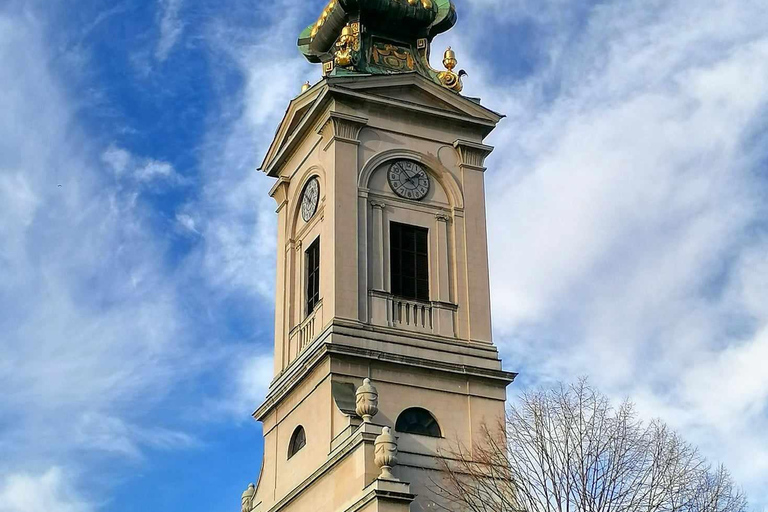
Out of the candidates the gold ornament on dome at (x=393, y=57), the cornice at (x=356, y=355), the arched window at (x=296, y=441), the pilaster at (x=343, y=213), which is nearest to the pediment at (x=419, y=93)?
the pilaster at (x=343, y=213)

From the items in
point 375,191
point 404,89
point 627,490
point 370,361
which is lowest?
point 627,490

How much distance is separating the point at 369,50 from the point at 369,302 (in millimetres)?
9975

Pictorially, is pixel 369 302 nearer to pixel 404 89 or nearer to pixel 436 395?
pixel 436 395

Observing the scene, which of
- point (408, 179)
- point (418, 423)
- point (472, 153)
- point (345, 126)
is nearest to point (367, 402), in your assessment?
point (418, 423)

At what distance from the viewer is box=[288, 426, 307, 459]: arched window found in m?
42.0

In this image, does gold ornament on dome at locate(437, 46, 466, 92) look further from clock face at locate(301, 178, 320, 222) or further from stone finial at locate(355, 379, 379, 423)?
stone finial at locate(355, 379, 379, 423)

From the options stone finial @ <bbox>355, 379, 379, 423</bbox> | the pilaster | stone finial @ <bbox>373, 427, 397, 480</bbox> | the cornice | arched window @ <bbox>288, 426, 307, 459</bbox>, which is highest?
the pilaster

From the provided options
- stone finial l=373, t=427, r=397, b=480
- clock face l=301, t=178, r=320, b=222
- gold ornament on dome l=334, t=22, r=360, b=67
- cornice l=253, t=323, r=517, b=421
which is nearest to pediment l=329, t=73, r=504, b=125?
gold ornament on dome l=334, t=22, r=360, b=67

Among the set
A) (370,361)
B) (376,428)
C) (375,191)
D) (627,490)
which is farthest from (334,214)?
(627,490)

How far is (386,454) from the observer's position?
37.2 m

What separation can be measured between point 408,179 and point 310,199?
3.28 m

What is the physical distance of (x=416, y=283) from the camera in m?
43.3

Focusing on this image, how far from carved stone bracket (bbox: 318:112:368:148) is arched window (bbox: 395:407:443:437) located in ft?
28.9

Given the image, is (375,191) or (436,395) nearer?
(436,395)
